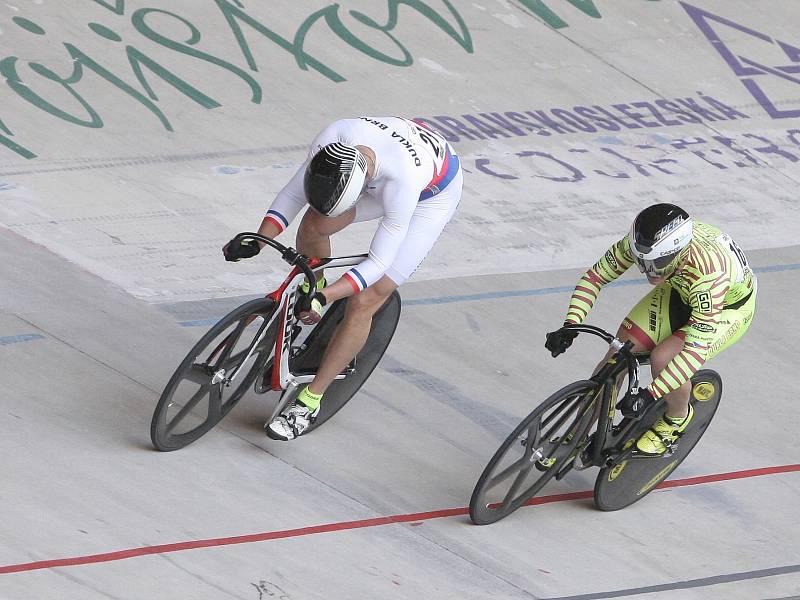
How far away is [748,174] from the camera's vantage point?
906 centimetres

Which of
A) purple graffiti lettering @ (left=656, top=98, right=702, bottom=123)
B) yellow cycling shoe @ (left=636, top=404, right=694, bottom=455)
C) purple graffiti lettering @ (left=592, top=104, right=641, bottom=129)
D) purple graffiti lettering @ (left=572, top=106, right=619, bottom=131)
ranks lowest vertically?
yellow cycling shoe @ (left=636, top=404, right=694, bottom=455)

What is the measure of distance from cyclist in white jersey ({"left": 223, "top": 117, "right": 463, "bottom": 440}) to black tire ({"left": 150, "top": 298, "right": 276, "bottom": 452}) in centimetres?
21

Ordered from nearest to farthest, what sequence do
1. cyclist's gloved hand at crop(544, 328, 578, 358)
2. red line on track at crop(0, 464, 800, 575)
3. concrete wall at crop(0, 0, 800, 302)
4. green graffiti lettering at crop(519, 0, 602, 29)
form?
red line on track at crop(0, 464, 800, 575), cyclist's gloved hand at crop(544, 328, 578, 358), concrete wall at crop(0, 0, 800, 302), green graffiti lettering at crop(519, 0, 602, 29)

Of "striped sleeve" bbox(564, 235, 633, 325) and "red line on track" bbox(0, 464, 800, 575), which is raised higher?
"striped sleeve" bbox(564, 235, 633, 325)

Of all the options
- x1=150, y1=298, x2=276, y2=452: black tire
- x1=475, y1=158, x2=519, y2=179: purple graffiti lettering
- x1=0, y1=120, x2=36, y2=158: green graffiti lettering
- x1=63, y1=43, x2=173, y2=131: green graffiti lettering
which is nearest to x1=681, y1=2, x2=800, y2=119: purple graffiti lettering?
x1=475, y1=158, x2=519, y2=179: purple graffiti lettering

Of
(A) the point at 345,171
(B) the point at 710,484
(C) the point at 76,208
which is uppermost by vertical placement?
(A) the point at 345,171

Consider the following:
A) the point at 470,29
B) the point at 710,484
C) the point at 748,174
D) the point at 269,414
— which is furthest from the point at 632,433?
the point at 470,29

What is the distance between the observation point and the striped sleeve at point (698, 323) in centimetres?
477

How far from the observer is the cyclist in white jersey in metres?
4.67

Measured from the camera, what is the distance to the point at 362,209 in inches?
203

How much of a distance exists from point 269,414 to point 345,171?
51.5 inches

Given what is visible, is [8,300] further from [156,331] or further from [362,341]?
[362,341]

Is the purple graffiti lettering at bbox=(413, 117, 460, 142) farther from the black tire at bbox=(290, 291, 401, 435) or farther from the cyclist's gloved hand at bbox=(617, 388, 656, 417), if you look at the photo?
the cyclist's gloved hand at bbox=(617, 388, 656, 417)

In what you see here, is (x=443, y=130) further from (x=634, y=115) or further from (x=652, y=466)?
(x=652, y=466)
